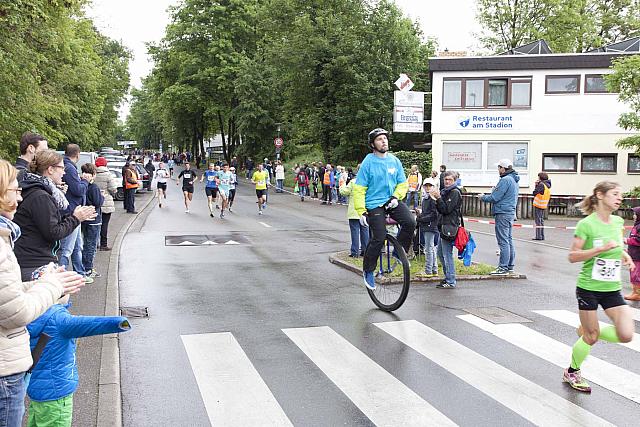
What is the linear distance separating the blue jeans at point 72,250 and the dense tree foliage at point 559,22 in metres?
45.0

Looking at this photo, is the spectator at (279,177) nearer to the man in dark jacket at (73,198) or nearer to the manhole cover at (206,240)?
the manhole cover at (206,240)

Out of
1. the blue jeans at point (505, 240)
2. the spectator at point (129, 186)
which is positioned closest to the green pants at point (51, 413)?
the blue jeans at point (505, 240)

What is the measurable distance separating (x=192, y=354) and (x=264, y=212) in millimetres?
19813

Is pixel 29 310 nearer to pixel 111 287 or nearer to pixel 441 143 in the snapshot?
pixel 111 287

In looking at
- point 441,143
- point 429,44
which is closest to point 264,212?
point 441,143

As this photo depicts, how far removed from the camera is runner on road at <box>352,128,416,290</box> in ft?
26.8

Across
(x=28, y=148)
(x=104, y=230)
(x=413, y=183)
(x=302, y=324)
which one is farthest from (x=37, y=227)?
(x=413, y=183)

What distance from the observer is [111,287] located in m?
9.67

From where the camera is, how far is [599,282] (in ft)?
18.2

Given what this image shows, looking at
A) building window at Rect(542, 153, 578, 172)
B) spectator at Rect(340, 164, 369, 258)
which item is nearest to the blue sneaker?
spectator at Rect(340, 164, 369, 258)

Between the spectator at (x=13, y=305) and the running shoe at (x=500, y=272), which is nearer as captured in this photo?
the spectator at (x=13, y=305)

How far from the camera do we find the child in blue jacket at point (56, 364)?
11.3ft

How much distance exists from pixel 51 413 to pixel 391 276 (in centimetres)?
584

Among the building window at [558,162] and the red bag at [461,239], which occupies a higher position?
the building window at [558,162]
